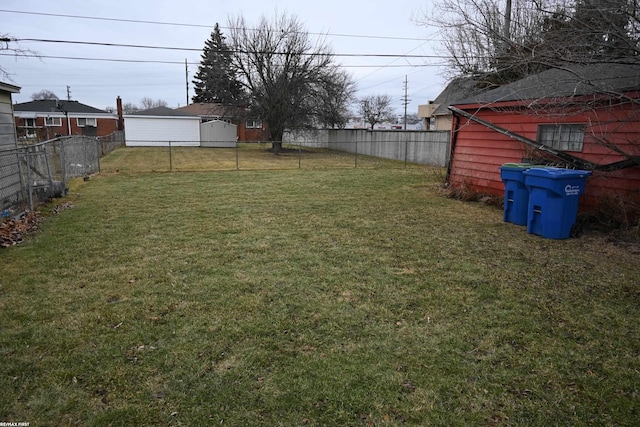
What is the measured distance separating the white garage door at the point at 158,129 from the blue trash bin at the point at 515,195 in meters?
30.9

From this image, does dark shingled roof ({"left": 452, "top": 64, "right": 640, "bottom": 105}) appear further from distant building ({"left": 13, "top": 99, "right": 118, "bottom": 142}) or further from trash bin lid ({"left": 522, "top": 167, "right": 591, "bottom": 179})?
distant building ({"left": 13, "top": 99, "right": 118, "bottom": 142})

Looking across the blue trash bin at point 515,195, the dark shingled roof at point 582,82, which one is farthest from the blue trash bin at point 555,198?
the dark shingled roof at point 582,82

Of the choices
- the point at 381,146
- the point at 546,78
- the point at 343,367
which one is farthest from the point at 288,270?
the point at 381,146

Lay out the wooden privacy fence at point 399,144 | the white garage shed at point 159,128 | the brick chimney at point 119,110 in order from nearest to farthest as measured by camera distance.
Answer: the wooden privacy fence at point 399,144, the white garage shed at point 159,128, the brick chimney at point 119,110

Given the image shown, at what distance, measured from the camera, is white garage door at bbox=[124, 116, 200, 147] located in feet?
113

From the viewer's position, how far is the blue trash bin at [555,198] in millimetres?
6285

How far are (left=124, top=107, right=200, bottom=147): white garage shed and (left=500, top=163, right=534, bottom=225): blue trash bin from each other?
3090cm

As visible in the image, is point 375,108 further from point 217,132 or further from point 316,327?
point 316,327

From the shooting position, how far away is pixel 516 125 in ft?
30.2

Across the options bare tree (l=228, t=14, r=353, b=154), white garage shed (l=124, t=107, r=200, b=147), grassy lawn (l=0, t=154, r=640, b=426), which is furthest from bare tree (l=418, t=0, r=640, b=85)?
white garage shed (l=124, t=107, r=200, b=147)

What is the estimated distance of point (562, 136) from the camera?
27.0 ft

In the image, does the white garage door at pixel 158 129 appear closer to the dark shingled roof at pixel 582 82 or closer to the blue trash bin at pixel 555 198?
the dark shingled roof at pixel 582 82

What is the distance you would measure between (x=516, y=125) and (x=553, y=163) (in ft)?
5.49

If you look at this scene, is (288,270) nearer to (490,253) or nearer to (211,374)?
(211,374)
